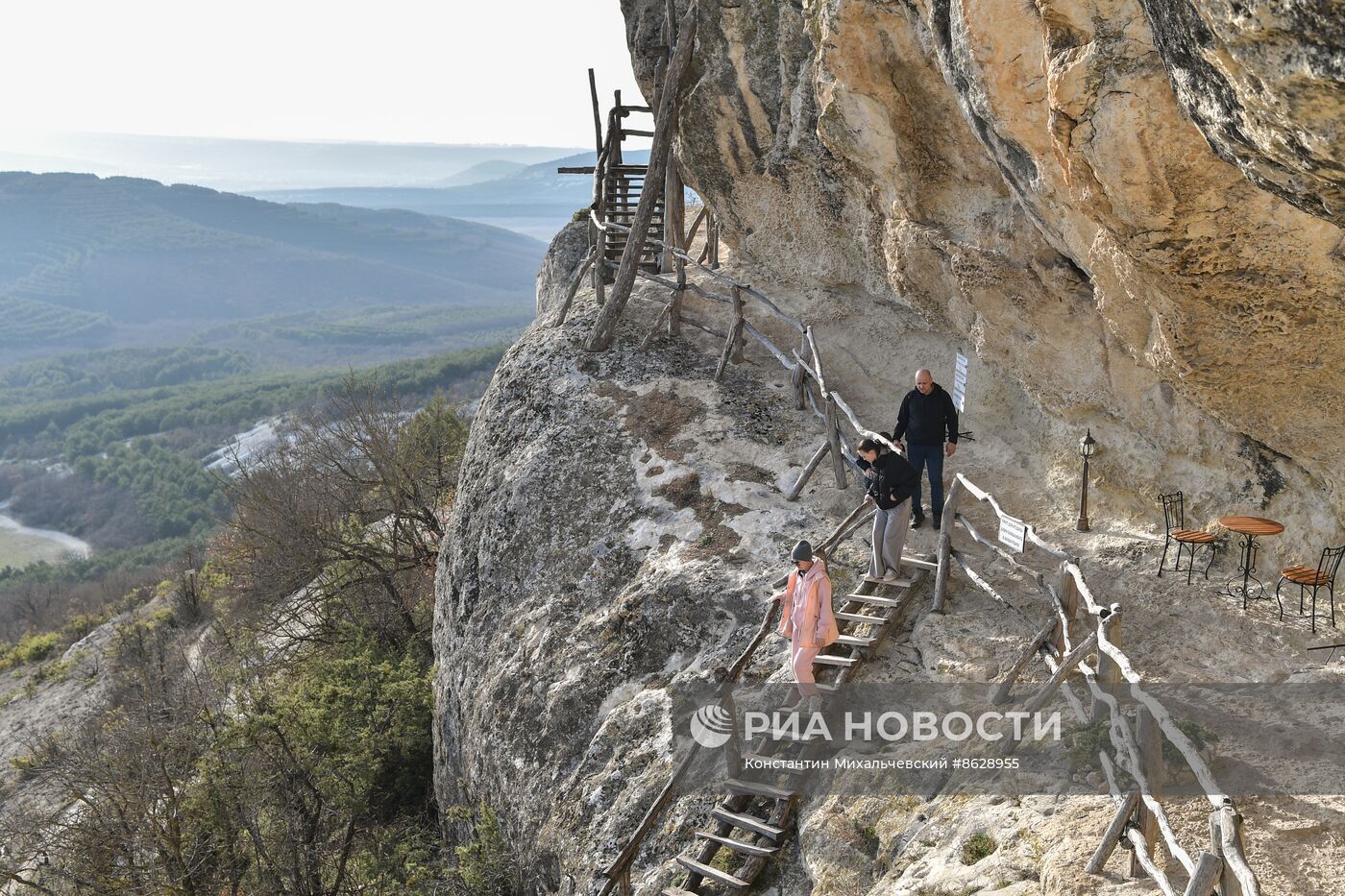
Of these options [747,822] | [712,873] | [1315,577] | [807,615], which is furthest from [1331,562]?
[712,873]

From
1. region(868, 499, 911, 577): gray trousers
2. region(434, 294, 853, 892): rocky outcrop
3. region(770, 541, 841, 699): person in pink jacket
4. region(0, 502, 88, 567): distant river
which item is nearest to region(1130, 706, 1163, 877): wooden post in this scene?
region(770, 541, 841, 699): person in pink jacket

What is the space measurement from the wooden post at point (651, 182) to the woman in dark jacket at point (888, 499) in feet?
27.0

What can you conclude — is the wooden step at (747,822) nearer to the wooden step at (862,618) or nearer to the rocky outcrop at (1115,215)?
the wooden step at (862,618)

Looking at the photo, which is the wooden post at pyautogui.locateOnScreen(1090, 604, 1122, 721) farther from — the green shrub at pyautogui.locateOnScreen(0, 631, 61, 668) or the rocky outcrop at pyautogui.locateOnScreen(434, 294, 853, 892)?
the green shrub at pyautogui.locateOnScreen(0, 631, 61, 668)

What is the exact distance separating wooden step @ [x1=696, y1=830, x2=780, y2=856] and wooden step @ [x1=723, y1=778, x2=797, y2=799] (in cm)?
41

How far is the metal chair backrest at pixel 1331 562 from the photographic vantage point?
760cm

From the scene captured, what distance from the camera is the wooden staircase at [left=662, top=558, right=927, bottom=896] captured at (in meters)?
7.91

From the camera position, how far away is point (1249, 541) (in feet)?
26.8

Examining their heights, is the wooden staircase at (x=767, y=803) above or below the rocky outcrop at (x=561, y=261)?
below

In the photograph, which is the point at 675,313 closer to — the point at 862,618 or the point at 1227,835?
the point at 862,618

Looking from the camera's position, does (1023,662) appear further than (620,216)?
No

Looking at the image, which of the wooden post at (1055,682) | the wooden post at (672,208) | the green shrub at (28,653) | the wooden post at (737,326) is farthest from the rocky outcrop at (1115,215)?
the green shrub at (28,653)

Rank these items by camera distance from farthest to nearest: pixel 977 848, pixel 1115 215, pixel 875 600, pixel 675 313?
1. pixel 675 313
2. pixel 875 600
3. pixel 1115 215
4. pixel 977 848

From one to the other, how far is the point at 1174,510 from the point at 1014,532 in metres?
2.24
